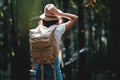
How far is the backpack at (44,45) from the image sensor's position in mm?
7430

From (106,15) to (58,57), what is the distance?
53.7ft

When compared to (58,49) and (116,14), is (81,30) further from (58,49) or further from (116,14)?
(58,49)

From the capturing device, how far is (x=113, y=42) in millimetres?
14508

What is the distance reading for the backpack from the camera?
7.43 metres

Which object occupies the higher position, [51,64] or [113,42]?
[51,64]

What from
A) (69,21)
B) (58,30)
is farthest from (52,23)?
(69,21)

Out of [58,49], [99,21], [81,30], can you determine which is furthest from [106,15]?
[58,49]

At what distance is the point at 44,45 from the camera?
24.5ft

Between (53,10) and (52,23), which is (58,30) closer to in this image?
(52,23)

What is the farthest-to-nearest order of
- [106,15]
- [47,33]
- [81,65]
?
1. [106,15]
2. [81,65]
3. [47,33]

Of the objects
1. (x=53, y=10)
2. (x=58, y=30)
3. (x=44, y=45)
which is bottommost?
(x=44, y=45)

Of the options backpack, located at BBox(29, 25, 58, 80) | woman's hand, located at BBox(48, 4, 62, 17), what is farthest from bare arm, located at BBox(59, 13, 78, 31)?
backpack, located at BBox(29, 25, 58, 80)

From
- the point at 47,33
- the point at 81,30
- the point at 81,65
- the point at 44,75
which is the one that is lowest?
the point at 81,65

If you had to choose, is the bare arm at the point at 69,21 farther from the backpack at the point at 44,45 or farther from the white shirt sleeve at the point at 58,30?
the backpack at the point at 44,45
